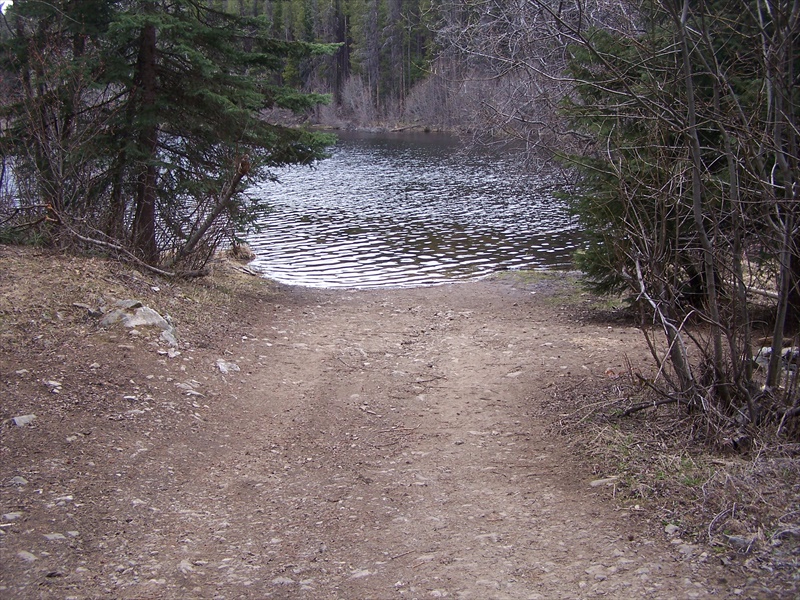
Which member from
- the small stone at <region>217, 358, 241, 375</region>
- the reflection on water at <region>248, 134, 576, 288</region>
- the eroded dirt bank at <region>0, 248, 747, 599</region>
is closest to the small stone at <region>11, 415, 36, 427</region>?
the eroded dirt bank at <region>0, 248, 747, 599</region>

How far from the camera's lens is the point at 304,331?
915 cm

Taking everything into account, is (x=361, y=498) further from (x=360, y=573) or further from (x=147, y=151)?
(x=147, y=151)

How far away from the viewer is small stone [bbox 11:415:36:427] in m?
5.21

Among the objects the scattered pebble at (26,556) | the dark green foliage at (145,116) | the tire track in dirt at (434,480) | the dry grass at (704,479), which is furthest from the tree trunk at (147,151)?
the dry grass at (704,479)

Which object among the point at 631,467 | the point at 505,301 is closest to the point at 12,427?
the point at 631,467

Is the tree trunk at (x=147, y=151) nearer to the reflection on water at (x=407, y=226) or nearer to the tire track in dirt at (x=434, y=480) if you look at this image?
the tire track in dirt at (x=434, y=480)

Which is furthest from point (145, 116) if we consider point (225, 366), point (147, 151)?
point (225, 366)

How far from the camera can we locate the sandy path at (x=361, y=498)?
147 inches

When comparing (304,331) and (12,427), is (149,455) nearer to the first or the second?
(12,427)

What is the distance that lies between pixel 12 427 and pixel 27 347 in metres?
1.35

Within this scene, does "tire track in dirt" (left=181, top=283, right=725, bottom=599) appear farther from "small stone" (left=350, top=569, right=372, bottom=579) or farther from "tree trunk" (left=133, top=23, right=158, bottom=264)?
"tree trunk" (left=133, top=23, right=158, bottom=264)

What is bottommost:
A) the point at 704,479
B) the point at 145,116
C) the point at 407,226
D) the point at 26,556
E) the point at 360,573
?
the point at 360,573

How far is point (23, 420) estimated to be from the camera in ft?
17.2

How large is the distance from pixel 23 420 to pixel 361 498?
256 centimetres
